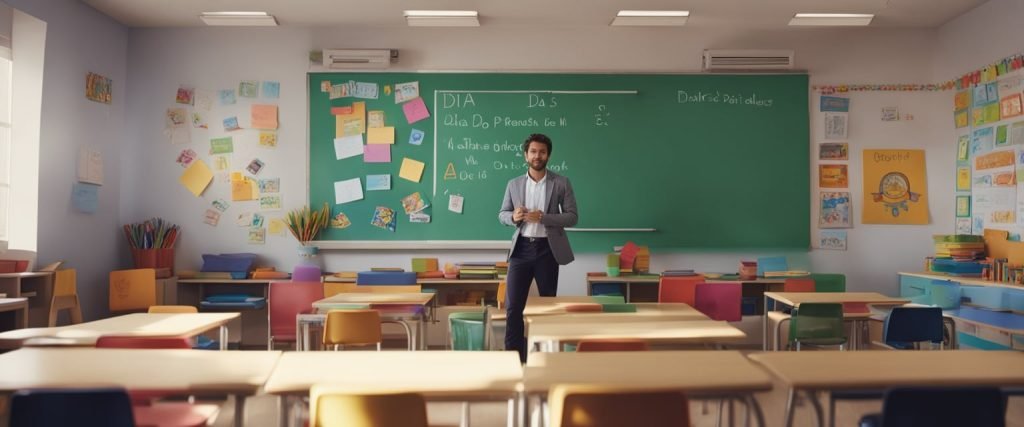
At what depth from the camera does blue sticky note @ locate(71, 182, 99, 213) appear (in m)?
6.03

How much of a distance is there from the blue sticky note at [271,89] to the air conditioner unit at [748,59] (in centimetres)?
383

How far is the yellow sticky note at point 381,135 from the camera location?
6.72 metres

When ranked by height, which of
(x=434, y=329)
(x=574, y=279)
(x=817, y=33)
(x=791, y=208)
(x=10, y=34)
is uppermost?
(x=817, y=33)

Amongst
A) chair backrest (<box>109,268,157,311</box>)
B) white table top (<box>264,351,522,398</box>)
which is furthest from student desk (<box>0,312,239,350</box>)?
chair backrest (<box>109,268,157,311</box>)

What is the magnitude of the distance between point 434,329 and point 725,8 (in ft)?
12.0

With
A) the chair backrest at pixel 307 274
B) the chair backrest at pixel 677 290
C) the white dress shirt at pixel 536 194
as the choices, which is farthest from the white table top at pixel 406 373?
the chair backrest at pixel 307 274

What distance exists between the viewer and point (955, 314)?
17.6ft

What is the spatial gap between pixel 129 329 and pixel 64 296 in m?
2.61

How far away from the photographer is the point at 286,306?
4.98 meters

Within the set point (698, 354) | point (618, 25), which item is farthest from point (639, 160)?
point (698, 354)

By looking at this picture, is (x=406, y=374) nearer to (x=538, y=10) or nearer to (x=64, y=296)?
(x=64, y=296)

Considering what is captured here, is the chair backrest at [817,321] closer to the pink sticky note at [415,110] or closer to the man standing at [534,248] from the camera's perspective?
the man standing at [534,248]

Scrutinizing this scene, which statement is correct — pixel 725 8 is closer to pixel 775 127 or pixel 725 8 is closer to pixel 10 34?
pixel 775 127

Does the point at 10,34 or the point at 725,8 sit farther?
the point at 725,8
